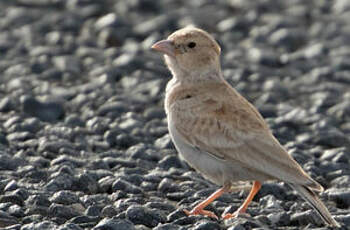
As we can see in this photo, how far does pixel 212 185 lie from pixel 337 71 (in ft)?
16.2

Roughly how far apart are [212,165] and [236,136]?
344mm

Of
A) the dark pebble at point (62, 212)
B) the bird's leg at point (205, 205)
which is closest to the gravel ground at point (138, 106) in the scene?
the dark pebble at point (62, 212)

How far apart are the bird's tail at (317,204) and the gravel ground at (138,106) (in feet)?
1.70

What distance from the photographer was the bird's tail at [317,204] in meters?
8.05

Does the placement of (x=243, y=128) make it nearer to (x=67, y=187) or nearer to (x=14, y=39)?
(x=67, y=187)

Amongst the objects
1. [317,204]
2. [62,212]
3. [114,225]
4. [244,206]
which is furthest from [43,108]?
[317,204]

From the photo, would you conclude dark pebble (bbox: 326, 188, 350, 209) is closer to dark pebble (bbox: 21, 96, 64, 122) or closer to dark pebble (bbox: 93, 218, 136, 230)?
dark pebble (bbox: 93, 218, 136, 230)

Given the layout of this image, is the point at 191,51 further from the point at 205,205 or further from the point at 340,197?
the point at 340,197

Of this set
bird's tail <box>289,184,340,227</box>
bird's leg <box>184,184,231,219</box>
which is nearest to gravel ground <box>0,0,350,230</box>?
bird's leg <box>184,184,231,219</box>

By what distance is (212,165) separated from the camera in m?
8.77

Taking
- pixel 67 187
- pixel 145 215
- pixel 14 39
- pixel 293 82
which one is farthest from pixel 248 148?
pixel 14 39

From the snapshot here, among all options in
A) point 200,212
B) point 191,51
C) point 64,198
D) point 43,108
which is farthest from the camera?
point 43,108

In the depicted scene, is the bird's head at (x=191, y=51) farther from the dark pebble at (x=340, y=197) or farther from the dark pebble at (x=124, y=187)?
the dark pebble at (x=340, y=197)

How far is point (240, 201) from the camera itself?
9.63 metres
